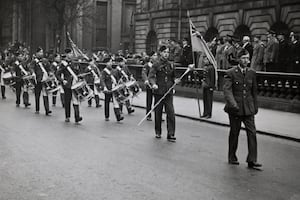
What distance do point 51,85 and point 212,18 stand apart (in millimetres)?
18742

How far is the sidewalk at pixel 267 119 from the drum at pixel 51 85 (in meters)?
3.36

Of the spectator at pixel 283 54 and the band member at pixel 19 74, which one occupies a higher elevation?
the spectator at pixel 283 54

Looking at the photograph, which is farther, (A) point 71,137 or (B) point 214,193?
(A) point 71,137

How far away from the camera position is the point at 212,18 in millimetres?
35875

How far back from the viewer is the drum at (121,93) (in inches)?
660

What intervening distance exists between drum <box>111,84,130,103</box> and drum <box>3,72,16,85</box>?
20.0ft

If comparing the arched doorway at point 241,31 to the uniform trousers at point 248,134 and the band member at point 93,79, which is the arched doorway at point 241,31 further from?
the uniform trousers at point 248,134

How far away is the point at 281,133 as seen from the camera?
14.1 meters

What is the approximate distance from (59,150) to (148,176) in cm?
279

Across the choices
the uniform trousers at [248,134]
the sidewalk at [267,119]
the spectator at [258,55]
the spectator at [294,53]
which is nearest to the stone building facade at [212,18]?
the spectator at [258,55]

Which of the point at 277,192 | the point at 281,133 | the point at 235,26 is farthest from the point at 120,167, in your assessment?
the point at 235,26

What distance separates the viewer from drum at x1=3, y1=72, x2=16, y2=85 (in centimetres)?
2221

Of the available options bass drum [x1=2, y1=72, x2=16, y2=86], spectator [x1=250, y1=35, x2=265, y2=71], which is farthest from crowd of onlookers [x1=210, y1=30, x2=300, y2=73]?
bass drum [x1=2, y1=72, x2=16, y2=86]

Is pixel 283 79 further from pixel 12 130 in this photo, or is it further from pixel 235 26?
pixel 235 26
